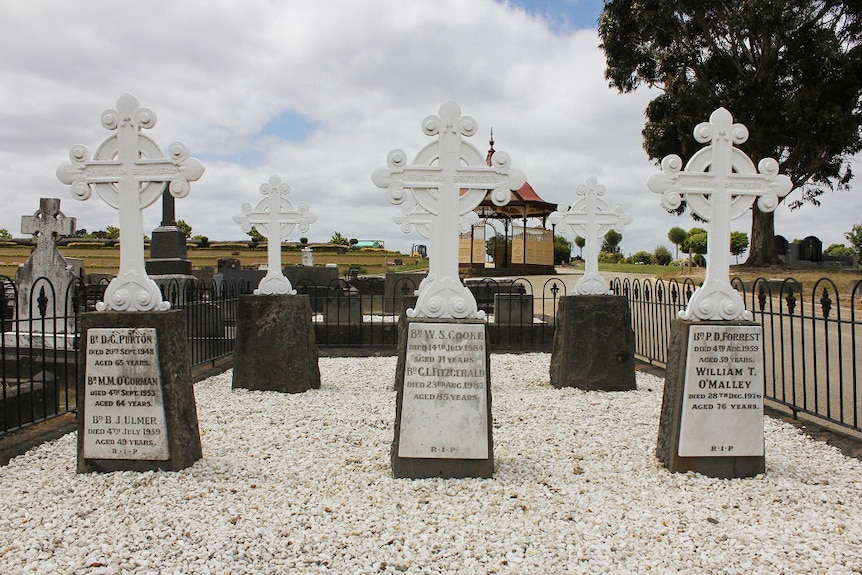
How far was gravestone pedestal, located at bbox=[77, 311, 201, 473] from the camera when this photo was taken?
4148 mm

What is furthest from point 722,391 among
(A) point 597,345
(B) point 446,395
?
(A) point 597,345

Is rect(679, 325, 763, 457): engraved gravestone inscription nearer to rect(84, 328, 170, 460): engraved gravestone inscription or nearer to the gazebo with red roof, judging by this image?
rect(84, 328, 170, 460): engraved gravestone inscription

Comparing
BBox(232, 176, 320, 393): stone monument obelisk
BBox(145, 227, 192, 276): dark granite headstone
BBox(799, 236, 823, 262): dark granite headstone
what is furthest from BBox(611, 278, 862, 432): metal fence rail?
BBox(799, 236, 823, 262): dark granite headstone

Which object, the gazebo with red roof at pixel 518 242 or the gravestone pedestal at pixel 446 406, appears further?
the gazebo with red roof at pixel 518 242

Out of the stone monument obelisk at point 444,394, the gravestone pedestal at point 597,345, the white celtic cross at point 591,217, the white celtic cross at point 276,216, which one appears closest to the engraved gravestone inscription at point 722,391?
the stone monument obelisk at point 444,394

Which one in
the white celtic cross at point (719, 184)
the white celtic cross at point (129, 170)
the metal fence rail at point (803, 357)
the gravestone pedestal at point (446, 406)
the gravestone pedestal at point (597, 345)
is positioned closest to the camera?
the gravestone pedestal at point (446, 406)

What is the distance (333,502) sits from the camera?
11.9 feet

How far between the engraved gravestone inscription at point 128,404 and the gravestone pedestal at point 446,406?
169 cm

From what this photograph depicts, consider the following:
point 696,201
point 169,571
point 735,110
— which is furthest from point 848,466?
point 735,110

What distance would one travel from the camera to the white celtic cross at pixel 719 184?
14.8 feet

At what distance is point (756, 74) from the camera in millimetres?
22047

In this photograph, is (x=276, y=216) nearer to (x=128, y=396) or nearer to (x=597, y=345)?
(x=128, y=396)

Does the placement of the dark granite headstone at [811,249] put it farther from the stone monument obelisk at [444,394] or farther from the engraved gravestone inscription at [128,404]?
the engraved gravestone inscription at [128,404]

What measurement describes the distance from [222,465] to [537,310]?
49.5ft
